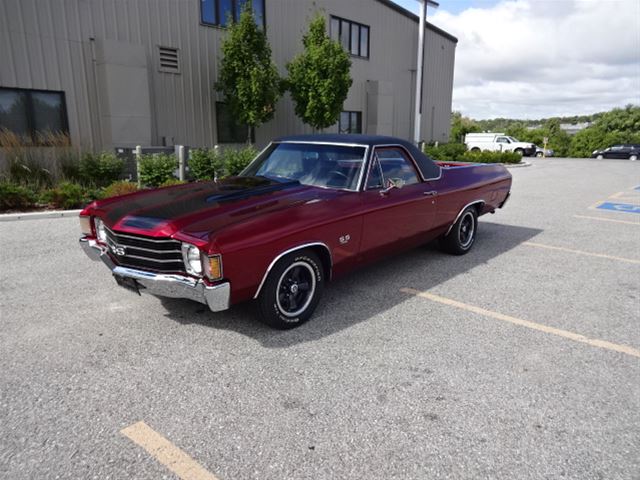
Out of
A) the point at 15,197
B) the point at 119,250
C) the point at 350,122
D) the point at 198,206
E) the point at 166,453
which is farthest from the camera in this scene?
the point at 350,122

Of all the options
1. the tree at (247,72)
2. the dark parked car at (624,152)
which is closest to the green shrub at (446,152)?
the tree at (247,72)

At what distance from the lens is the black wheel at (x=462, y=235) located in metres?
5.91

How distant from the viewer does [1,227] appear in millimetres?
7246

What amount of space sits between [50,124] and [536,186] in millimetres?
14610

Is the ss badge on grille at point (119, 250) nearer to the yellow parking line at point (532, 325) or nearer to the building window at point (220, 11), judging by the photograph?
the yellow parking line at point (532, 325)

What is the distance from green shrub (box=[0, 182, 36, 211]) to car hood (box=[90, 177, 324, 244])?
210 inches

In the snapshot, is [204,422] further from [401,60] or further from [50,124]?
[401,60]

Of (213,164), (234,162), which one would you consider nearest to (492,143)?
(234,162)

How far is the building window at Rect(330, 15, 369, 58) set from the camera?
19.9 metres

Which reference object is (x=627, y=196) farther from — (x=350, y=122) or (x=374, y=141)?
(x=350, y=122)

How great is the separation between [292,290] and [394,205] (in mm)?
1510

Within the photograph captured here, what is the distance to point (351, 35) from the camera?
2077 cm

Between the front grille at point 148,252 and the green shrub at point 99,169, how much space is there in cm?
713

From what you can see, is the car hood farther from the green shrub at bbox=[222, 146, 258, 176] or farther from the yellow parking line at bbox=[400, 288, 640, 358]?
the green shrub at bbox=[222, 146, 258, 176]
